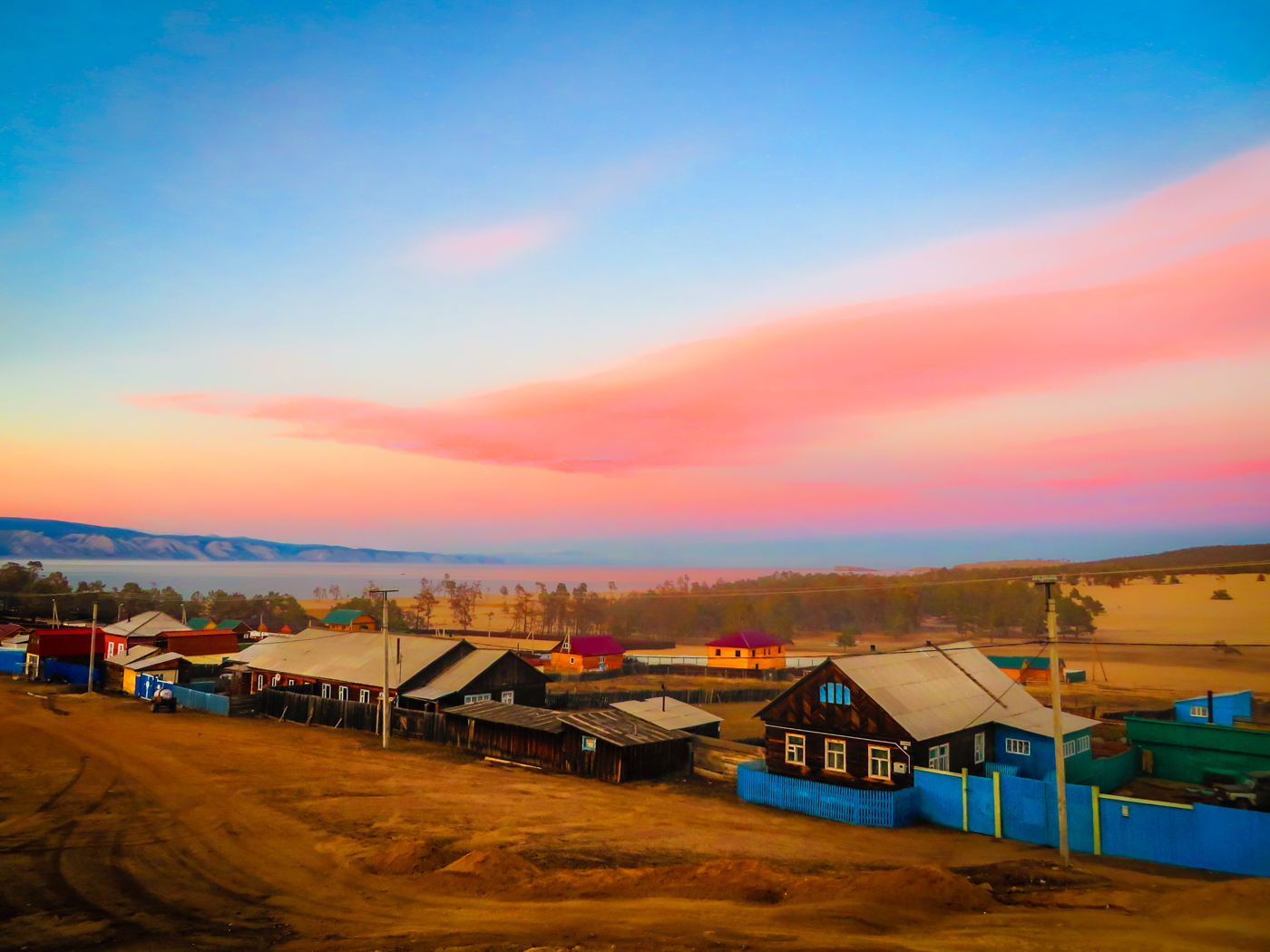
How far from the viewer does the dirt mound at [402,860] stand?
Answer: 21.8 m

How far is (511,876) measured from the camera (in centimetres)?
2072

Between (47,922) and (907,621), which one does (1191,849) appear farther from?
(907,621)

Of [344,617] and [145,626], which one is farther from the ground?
[145,626]

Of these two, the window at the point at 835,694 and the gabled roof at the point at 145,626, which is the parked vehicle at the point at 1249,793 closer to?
the window at the point at 835,694

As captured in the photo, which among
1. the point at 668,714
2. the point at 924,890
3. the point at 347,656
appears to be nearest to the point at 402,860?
the point at 924,890

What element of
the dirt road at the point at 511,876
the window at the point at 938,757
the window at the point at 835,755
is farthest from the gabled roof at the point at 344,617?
the window at the point at 938,757

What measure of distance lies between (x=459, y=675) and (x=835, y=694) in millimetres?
26314

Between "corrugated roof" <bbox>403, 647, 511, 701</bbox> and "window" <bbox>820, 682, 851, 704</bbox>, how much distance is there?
23839 millimetres

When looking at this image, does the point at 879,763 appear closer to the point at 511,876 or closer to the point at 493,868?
the point at 511,876

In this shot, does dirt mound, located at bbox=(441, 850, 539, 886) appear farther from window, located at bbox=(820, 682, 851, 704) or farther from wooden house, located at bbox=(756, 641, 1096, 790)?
window, located at bbox=(820, 682, 851, 704)

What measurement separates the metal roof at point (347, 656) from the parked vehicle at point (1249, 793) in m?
41.9

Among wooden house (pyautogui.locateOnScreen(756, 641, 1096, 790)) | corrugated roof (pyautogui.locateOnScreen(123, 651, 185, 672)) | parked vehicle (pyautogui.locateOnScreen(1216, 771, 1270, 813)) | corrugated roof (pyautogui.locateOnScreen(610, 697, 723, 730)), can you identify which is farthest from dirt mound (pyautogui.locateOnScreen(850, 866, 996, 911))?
corrugated roof (pyautogui.locateOnScreen(123, 651, 185, 672))

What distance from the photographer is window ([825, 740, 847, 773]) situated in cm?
3244

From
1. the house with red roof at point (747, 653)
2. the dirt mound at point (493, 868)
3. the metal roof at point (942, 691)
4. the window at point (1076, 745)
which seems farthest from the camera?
the house with red roof at point (747, 653)
